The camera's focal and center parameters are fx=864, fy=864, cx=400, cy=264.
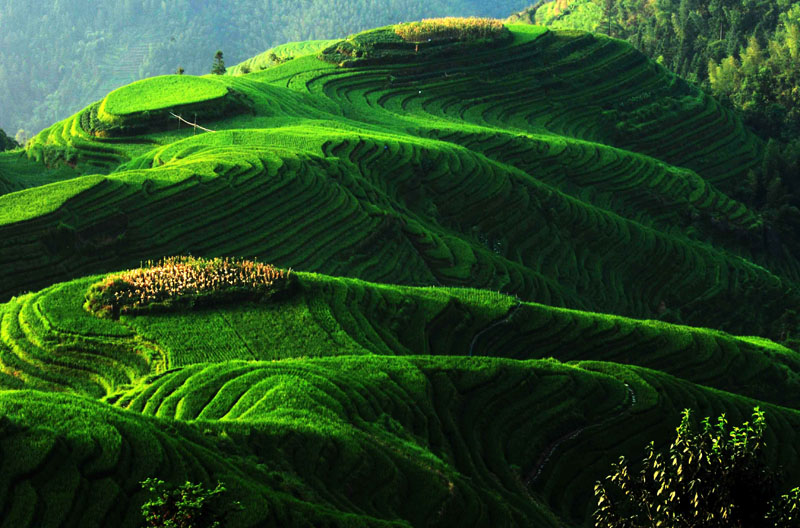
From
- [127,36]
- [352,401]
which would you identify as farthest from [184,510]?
[127,36]

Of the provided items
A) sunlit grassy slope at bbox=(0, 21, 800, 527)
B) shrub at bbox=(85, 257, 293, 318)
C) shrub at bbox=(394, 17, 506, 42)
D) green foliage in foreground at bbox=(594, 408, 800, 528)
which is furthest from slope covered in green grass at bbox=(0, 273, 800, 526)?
shrub at bbox=(394, 17, 506, 42)

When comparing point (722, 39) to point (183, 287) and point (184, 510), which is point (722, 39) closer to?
point (183, 287)

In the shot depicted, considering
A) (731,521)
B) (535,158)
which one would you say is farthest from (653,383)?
(535,158)

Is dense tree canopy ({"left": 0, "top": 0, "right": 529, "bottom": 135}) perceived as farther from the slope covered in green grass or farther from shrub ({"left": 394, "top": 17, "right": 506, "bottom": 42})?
the slope covered in green grass

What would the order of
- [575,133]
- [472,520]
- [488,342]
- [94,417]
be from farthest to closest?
[575,133]
[488,342]
[472,520]
[94,417]

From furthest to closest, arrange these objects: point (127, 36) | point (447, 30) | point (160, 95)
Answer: point (127, 36)
point (447, 30)
point (160, 95)

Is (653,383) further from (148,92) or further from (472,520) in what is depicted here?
(148,92)

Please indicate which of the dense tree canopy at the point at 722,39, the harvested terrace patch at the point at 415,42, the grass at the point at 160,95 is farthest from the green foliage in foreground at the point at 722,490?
the dense tree canopy at the point at 722,39
